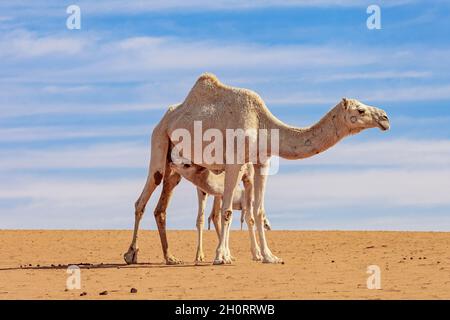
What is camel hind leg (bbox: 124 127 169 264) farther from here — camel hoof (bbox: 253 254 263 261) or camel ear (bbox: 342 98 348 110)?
camel ear (bbox: 342 98 348 110)

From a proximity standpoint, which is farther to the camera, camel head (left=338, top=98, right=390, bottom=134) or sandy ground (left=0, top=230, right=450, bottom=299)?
camel head (left=338, top=98, right=390, bottom=134)

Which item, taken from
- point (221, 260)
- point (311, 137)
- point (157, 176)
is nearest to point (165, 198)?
point (157, 176)

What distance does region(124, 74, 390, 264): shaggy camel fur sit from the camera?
17.3m

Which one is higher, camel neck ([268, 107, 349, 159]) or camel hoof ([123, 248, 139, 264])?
camel neck ([268, 107, 349, 159])

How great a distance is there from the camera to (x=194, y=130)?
18.6 meters

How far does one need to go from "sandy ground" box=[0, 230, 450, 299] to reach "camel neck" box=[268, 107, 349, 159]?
2229 millimetres

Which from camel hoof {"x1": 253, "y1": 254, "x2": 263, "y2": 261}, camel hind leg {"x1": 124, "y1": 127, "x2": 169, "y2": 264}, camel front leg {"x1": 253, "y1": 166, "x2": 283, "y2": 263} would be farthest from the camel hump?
camel hoof {"x1": 253, "y1": 254, "x2": 263, "y2": 261}

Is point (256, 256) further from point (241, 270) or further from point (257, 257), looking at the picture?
point (241, 270)

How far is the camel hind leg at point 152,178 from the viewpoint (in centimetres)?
1978

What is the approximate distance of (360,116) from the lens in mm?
17109

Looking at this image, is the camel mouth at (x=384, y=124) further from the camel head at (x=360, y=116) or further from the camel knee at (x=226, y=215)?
the camel knee at (x=226, y=215)

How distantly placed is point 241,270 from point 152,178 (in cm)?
419

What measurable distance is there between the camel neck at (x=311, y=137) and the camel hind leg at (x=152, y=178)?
2903mm

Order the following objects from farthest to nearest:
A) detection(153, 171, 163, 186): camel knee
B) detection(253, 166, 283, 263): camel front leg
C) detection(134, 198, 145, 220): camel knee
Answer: detection(134, 198, 145, 220): camel knee, detection(153, 171, 163, 186): camel knee, detection(253, 166, 283, 263): camel front leg
